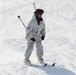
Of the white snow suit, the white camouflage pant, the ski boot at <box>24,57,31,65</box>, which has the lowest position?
the ski boot at <box>24,57,31,65</box>

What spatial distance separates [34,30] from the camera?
9.03 meters

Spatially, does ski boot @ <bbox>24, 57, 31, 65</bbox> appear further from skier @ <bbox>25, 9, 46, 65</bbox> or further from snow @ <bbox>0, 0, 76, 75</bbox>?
skier @ <bbox>25, 9, 46, 65</bbox>

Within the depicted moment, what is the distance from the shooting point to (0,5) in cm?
1928

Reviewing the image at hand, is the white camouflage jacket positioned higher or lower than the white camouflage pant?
higher

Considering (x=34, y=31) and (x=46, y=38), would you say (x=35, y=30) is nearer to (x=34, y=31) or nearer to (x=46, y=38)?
(x=34, y=31)

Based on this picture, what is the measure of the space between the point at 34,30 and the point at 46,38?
393 cm

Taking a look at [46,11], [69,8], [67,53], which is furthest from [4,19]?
[67,53]

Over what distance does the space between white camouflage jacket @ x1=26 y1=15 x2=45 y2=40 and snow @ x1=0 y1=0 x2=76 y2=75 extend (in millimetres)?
956

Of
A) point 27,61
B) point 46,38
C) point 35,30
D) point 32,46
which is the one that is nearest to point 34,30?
point 35,30

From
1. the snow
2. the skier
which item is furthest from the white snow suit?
the snow

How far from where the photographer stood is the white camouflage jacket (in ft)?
29.4

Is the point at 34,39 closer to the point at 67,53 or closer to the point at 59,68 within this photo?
the point at 59,68

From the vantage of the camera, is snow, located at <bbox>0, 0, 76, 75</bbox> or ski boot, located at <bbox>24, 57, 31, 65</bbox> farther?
ski boot, located at <bbox>24, 57, 31, 65</bbox>

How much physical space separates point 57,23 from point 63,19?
29.6 inches
